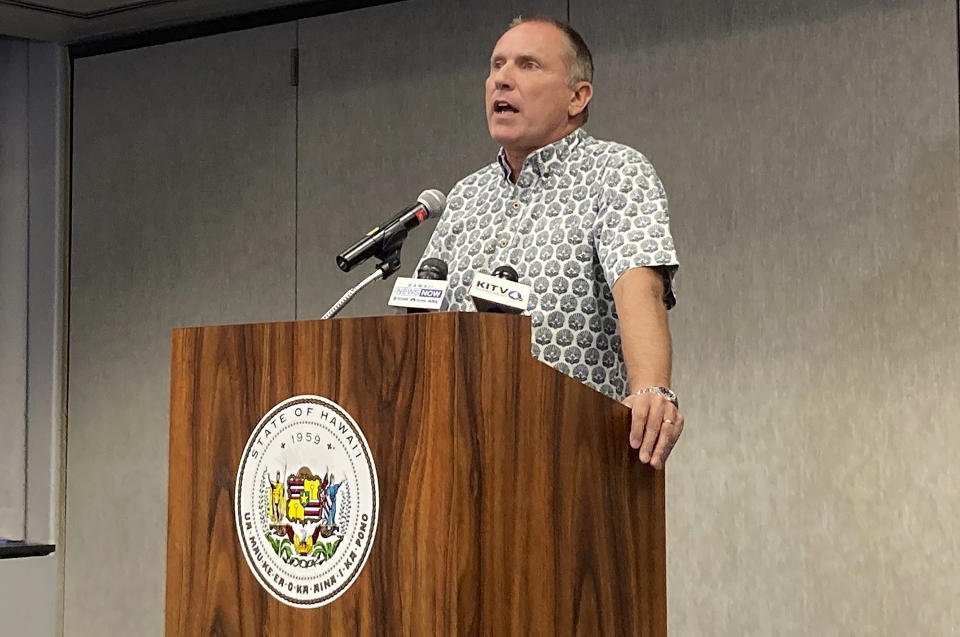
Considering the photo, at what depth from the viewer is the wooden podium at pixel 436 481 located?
176cm

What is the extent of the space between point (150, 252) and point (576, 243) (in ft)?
11.0

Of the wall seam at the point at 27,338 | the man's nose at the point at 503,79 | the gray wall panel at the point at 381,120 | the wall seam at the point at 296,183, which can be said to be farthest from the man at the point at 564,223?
the wall seam at the point at 27,338

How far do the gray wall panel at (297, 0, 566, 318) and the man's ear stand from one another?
79.8 inches

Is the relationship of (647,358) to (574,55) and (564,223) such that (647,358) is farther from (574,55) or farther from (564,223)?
(574,55)

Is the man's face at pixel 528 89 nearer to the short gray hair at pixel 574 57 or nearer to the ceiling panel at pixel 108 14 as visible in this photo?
the short gray hair at pixel 574 57

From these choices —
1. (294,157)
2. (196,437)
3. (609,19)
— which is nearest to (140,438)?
(294,157)

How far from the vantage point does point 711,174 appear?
4098 millimetres

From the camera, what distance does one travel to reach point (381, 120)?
190 inches

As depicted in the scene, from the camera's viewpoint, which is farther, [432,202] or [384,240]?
[432,202]

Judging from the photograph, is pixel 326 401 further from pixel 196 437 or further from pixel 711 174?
pixel 711 174

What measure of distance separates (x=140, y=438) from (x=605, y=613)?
3611 mm

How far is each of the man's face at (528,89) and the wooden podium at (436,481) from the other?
63 centimetres

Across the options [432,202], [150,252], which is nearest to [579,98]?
[432,202]

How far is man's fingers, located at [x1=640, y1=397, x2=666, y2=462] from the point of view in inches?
80.0
